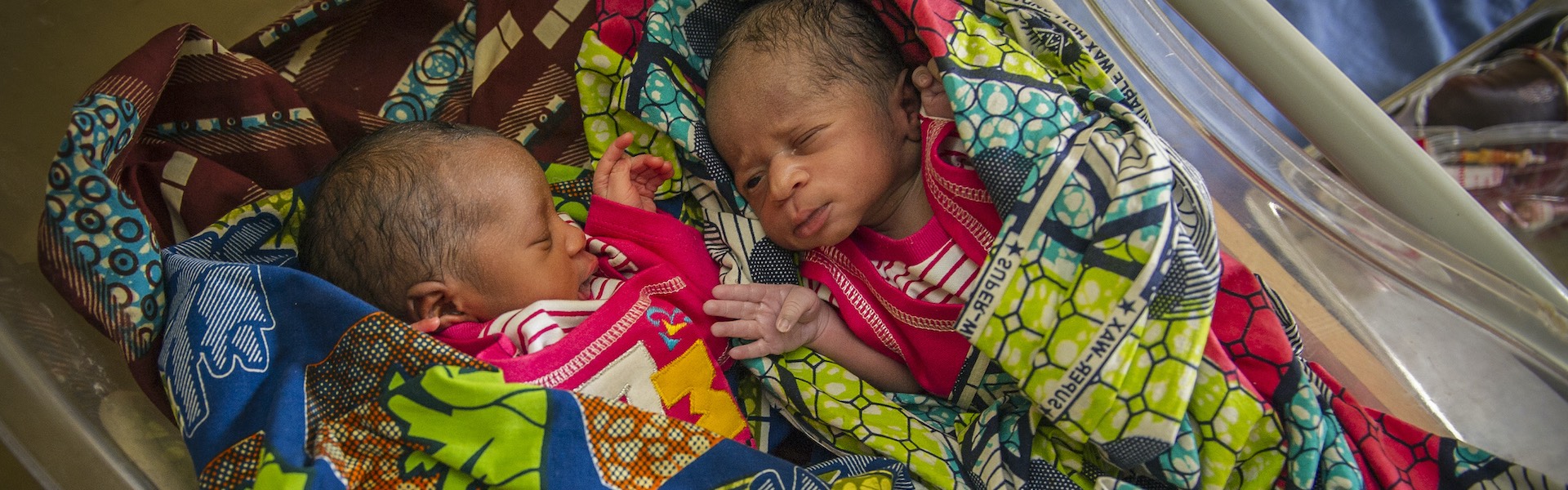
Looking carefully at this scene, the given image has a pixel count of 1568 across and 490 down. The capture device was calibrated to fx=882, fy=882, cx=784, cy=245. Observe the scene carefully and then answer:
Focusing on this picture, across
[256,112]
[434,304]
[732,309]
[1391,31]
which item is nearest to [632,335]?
[732,309]

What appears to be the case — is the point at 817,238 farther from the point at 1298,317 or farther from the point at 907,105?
the point at 1298,317

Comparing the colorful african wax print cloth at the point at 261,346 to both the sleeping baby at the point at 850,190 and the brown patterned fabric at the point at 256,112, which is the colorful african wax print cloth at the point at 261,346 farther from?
the sleeping baby at the point at 850,190

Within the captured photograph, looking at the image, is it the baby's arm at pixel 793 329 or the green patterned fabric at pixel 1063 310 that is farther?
the baby's arm at pixel 793 329

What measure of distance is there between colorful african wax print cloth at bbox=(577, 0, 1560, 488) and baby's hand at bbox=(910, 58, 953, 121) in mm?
47

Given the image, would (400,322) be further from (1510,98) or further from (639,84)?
(1510,98)

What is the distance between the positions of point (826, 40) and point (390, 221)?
0.63 metres

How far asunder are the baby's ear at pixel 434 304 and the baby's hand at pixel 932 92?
0.70m

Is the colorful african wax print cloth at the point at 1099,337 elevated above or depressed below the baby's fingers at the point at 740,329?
above

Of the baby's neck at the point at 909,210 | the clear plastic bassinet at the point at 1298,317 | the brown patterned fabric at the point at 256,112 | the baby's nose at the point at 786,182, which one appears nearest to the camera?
the clear plastic bassinet at the point at 1298,317

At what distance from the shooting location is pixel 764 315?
1.25m

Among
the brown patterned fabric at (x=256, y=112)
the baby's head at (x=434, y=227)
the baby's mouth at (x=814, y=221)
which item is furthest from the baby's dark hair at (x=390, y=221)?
the baby's mouth at (x=814, y=221)

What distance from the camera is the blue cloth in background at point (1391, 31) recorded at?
6.07ft

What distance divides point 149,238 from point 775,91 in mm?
838

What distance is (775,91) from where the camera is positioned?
122cm
